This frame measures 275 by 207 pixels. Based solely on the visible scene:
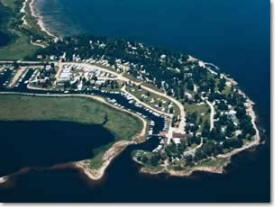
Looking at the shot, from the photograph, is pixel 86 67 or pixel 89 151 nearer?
pixel 89 151

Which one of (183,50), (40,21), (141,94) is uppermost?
(40,21)

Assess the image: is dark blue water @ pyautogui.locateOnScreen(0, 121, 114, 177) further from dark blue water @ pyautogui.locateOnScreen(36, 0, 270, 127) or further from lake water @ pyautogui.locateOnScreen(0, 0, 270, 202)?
dark blue water @ pyautogui.locateOnScreen(36, 0, 270, 127)

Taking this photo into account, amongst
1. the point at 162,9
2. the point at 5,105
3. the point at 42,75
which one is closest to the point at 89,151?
the point at 5,105

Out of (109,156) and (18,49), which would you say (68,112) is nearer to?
(109,156)

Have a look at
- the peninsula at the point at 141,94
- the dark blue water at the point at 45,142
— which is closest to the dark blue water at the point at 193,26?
the peninsula at the point at 141,94

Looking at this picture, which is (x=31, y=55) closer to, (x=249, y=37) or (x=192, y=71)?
(x=192, y=71)

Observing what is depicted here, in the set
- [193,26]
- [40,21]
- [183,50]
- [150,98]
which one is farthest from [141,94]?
[40,21]

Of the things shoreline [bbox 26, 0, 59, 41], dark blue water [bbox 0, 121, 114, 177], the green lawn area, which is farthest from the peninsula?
dark blue water [bbox 0, 121, 114, 177]
